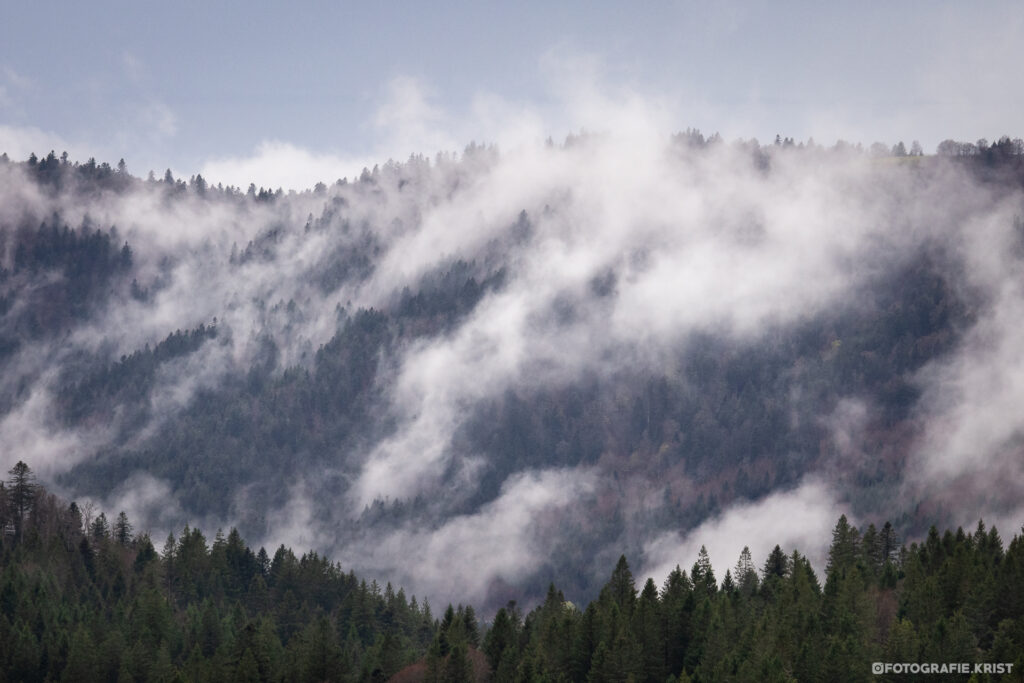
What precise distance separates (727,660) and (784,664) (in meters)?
4.38

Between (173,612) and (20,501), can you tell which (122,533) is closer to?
(20,501)

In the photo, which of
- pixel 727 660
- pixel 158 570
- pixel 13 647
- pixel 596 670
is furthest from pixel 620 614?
pixel 158 570

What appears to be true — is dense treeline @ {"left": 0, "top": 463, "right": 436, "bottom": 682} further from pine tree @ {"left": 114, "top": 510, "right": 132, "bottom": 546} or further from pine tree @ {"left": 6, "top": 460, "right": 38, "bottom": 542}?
pine tree @ {"left": 114, "top": 510, "right": 132, "bottom": 546}

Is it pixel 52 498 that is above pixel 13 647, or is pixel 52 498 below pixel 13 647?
above

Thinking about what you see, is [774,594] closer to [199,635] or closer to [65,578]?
[199,635]

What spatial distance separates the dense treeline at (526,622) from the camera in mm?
86312

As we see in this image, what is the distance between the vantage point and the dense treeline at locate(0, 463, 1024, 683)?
3398 inches

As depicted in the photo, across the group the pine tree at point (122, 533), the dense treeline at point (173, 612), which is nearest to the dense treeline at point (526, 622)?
the dense treeline at point (173, 612)

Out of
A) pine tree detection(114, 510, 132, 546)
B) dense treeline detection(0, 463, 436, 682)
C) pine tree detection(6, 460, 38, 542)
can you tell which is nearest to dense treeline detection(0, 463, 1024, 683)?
dense treeline detection(0, 463, 436, 682)

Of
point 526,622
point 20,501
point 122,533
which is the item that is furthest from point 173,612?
point 526,622

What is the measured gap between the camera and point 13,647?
119 metres

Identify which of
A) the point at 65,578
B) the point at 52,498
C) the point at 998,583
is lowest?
the point at 998,583

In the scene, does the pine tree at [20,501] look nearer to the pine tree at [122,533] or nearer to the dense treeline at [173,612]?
the dense treeline at [173,612]

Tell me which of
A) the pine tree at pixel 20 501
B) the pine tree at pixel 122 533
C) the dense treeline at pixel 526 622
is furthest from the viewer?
the pine tree at pixel 122 533
